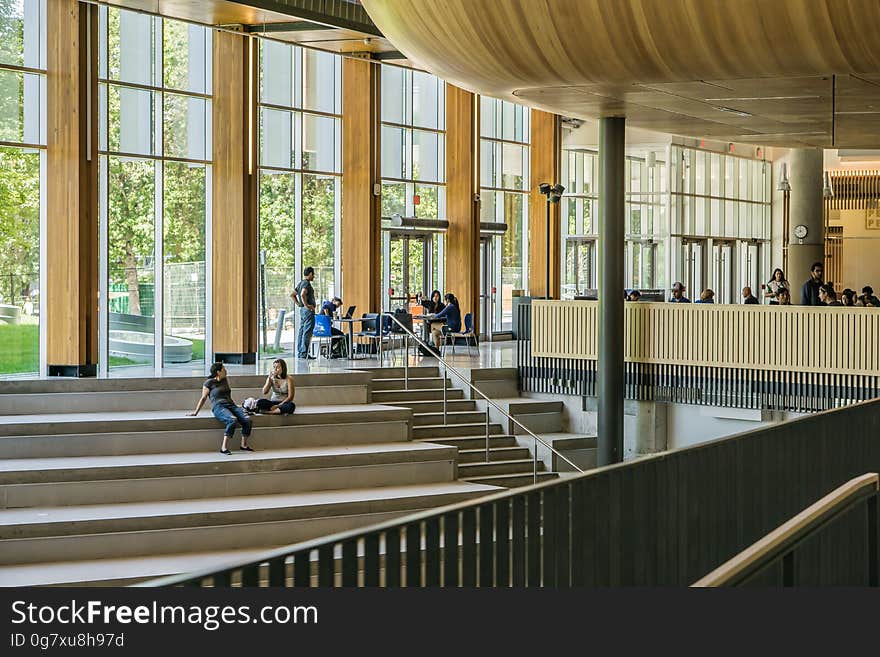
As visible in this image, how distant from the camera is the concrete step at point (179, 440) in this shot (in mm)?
14273

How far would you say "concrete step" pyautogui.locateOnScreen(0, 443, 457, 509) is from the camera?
13273 mm

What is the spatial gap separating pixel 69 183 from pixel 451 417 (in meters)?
6.87

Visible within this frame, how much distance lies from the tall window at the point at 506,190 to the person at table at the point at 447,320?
6.03 metres

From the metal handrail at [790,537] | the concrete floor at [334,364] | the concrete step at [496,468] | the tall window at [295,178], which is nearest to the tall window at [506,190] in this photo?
the tall window at [295,178]

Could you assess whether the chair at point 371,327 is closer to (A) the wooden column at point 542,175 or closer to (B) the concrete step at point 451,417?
(B) the concrete step at point 451,417

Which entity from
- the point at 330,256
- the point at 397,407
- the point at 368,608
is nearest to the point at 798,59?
the point at 397,407

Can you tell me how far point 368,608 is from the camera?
3.21 meters

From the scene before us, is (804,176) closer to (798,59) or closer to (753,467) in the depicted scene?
(798,59)

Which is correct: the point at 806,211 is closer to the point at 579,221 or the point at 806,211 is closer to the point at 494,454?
the point at 579,221

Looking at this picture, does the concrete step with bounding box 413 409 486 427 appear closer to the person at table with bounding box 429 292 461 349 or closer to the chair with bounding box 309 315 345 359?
the chair with bounding box 309 315 345 359

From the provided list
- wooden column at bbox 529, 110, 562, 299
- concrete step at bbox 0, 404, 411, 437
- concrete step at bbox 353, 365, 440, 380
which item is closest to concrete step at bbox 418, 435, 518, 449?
concrete step at bbox 0, 404, 411, 437

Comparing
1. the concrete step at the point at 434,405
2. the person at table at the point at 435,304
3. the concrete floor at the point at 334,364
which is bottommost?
the concrete step at the point at 434,405

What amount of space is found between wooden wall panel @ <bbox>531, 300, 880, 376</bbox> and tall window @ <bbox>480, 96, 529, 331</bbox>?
945cm

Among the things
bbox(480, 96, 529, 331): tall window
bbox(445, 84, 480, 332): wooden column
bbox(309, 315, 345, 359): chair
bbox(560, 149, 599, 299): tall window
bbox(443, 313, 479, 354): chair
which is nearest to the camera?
bbox(309, 315, 345, 359): chair
